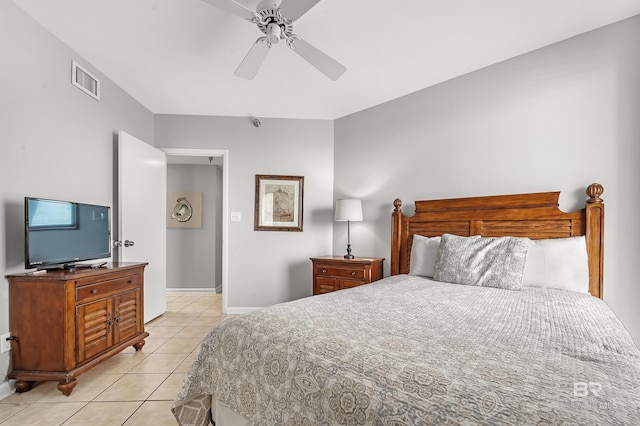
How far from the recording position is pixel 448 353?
1009 millimetres

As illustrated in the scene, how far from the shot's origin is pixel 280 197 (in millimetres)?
4152

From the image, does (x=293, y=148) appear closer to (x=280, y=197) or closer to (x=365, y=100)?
(x=280, y=197)

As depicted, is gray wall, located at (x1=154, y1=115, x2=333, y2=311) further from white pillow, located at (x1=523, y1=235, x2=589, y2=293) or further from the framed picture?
white pillow, located at (x1=523, y1=235, x2=589, y2=293)

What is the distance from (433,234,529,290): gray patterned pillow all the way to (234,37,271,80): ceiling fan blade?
1937mm

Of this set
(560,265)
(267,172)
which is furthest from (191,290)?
(560,265)

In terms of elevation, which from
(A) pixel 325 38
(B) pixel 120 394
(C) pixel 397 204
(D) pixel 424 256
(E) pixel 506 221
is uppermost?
(A) pixel 325 38

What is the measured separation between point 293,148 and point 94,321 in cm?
279

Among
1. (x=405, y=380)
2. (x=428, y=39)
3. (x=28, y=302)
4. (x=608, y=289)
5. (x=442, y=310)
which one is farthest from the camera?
(x=428, y=39)

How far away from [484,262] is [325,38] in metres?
2.02

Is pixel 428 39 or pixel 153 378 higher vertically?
pixel 428 39

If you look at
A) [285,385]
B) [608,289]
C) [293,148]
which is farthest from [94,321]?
[608,289]

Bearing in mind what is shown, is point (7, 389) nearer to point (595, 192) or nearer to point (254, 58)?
point (254, 58)

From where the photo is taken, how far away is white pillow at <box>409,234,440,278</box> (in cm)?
269

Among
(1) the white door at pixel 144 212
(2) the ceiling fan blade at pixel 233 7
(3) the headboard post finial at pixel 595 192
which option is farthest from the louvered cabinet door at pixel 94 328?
(3) the headboard post finial at pixel 595 192
